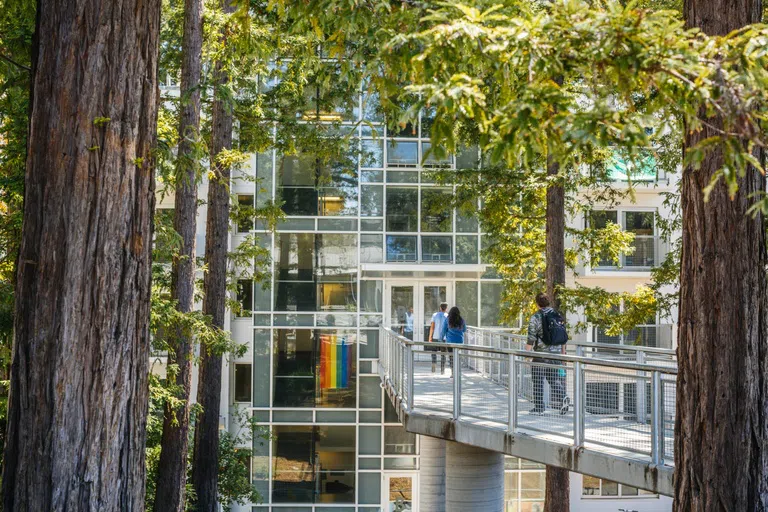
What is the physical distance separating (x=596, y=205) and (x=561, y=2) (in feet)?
81.3

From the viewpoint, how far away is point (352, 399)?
2508cm

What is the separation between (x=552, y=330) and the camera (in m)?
12.5

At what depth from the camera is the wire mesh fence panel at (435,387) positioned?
13.7 m

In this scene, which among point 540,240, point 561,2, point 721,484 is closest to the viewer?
point 561,2

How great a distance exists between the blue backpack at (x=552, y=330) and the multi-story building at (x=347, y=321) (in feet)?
40.2

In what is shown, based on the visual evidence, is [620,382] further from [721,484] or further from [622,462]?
[721,484]

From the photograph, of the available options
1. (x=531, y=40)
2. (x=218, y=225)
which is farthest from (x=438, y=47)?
(x=218, y=225)

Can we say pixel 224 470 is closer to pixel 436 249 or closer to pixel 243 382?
pixel 243 382

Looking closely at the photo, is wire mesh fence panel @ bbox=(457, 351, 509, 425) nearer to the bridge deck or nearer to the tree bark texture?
the bridge deck

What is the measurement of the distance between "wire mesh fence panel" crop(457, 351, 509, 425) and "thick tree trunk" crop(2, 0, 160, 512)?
302 inches

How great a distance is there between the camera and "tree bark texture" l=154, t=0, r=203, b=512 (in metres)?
14.0

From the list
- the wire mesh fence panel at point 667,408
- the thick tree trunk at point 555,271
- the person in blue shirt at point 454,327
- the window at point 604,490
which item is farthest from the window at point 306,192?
the wire mesh fence panel at point 667,408

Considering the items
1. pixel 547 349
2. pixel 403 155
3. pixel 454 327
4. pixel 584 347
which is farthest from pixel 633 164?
pixel 403 155

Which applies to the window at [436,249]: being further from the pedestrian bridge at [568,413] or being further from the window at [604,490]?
the pedestrian bridge at [568,413]
